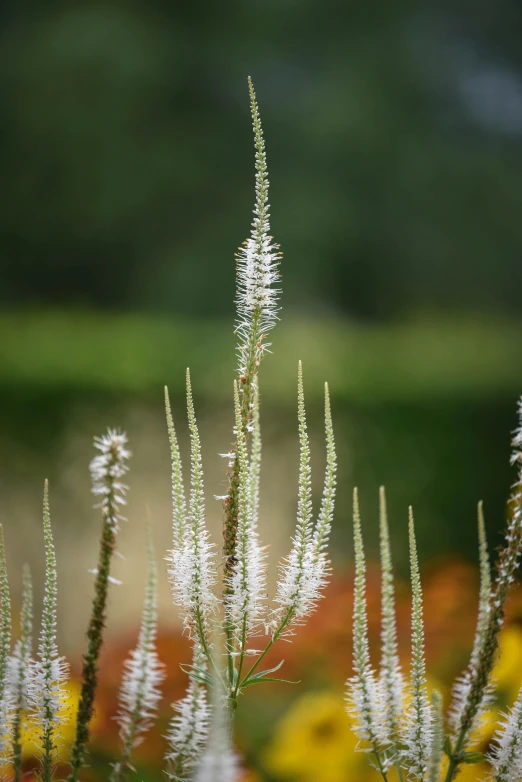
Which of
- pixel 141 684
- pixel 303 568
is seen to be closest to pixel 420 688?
pixel 303 568

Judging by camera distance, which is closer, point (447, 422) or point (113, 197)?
point (447, 422)

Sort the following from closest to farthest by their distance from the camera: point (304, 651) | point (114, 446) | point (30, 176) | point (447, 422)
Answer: point (114, 446), point (304, 651), point (447, 422), point (30, 176)

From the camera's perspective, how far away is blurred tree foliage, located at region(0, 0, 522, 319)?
2371 mm

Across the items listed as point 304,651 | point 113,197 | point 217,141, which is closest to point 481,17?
point 217,141

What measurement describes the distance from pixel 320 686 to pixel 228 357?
39.3 inches

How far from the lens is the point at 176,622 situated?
207cm

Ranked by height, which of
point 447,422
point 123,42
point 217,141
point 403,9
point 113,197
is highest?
point 403,9

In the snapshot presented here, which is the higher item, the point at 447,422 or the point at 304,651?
the point at 447,422

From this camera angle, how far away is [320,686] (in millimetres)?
1431

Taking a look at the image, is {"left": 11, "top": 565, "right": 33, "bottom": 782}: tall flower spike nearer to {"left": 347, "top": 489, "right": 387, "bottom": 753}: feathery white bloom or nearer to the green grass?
{"left": 347, "top": 489, "right": 387, "bottom": 753}: feathery white bloom

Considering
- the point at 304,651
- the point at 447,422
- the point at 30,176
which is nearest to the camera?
the point at 304,651

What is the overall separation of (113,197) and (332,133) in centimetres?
76

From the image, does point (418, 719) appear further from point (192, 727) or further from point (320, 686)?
point (320, 686)

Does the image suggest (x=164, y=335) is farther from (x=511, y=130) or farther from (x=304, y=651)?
(x=511, y=130)
